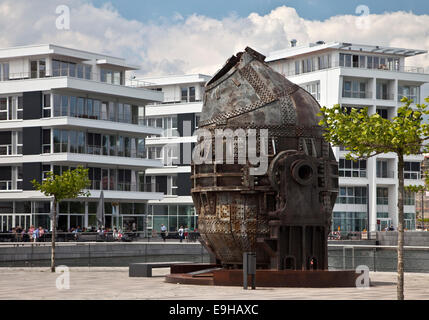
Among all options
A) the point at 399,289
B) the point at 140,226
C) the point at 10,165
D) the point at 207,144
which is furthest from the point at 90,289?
the point at 140,226

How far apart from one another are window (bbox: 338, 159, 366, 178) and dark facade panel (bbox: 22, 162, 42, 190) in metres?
32.4

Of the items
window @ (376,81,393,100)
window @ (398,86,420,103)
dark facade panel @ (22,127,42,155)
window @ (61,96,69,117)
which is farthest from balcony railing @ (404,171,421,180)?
dark facade panel @ (22,127,42,155)

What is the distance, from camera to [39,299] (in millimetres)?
19062

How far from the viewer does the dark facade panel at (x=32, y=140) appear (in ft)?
231

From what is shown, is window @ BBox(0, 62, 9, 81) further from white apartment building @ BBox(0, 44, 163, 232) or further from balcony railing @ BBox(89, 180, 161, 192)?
balcony railing @ BBox(89, 180, 161, 192)

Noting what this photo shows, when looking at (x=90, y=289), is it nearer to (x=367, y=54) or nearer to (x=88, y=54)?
(x=88, y=54)

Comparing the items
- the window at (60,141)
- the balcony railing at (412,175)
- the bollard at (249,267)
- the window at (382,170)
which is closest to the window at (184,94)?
the window at (382,170)

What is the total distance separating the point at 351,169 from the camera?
295ft

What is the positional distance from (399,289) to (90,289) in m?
8.69

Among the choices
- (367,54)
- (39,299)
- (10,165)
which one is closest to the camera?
(39,299)

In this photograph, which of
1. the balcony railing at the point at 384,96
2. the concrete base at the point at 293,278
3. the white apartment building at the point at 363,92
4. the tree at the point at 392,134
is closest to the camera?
the tree at the point at 392,134

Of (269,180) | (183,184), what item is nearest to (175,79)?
(183,184)

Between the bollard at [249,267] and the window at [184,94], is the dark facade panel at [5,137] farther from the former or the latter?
the bollard at [249,267]

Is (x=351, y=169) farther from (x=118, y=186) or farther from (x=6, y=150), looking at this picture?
(x=6, y=150)
